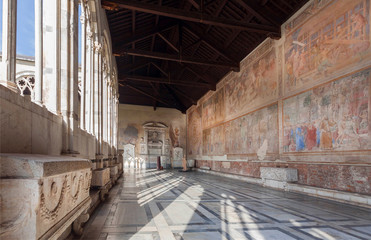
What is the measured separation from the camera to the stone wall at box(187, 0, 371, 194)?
650cm

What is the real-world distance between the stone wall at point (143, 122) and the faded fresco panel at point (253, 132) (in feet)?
39.9

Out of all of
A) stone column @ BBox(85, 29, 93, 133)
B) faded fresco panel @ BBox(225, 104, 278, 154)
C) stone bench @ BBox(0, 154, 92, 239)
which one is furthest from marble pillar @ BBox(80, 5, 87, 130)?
faded fresco panel @ BBox(225, 104, 278, 154)

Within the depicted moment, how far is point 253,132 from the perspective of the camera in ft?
40.4

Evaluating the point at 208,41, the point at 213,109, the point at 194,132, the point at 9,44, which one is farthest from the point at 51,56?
the point at 194,132

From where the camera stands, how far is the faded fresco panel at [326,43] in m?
6.57

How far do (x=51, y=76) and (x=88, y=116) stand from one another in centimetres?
335

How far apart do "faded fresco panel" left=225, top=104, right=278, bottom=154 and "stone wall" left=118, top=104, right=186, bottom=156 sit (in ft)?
39.9

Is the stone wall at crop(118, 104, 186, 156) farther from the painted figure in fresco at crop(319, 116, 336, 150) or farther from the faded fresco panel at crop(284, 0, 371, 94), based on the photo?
the painted figure in fresco at crop(319, 116, 336, 150)

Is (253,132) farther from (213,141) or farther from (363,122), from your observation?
(213,141)

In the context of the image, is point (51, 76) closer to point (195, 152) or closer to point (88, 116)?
point (88, 116)

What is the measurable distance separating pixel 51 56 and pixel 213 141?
15763 mm

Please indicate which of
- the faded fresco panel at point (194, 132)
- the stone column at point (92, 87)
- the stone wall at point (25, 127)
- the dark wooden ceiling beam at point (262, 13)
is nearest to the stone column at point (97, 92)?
the stone column at point (92, 87)

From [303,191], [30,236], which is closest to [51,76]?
[30,236]

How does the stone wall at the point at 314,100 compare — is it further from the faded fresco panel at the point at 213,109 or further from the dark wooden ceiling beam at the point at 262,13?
the faded fresco panel at the point at 213,109
